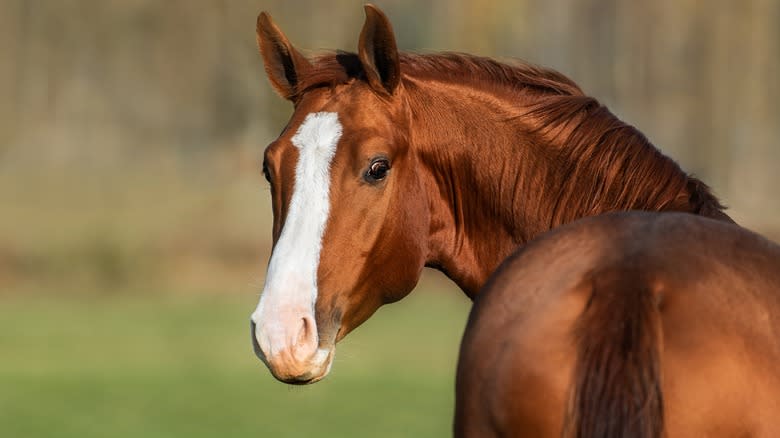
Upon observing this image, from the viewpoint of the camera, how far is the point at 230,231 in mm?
23094

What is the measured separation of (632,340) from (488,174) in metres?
1.88

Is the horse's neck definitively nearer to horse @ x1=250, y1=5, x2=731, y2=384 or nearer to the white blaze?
horse @ x1=250, y1=5, x2=731, y2=384

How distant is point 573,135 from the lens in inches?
173

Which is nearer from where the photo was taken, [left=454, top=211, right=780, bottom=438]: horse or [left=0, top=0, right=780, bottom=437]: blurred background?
[left=454, top=211, right=780, bottom=438]: horse

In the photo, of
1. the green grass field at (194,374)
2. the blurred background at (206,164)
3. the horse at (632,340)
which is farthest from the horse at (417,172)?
the blurred background at (206,164)

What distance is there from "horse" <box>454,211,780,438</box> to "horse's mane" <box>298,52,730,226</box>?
1238 millimetres

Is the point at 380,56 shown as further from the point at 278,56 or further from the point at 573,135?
the point at 573,135

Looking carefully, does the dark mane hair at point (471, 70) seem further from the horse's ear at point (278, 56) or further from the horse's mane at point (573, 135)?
the horse's ear at point (278, 56)

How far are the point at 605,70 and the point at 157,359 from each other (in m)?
15.9

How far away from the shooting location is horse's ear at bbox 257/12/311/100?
452 centimetres

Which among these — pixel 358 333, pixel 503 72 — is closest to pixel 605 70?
pixel 358 333

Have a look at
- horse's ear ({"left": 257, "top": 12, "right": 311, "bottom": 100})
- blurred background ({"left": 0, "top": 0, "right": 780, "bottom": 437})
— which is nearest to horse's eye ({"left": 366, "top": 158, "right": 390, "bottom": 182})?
horse's ear ({"left": 257, "top": 12, "right": 311, "bottom": 100})

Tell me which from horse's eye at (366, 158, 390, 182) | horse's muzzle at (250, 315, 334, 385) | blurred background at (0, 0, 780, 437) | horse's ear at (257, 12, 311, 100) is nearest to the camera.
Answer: horse's muzzle at (250, 315, 334, 385)

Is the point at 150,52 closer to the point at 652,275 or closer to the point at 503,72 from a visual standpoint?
the point at 503,72
